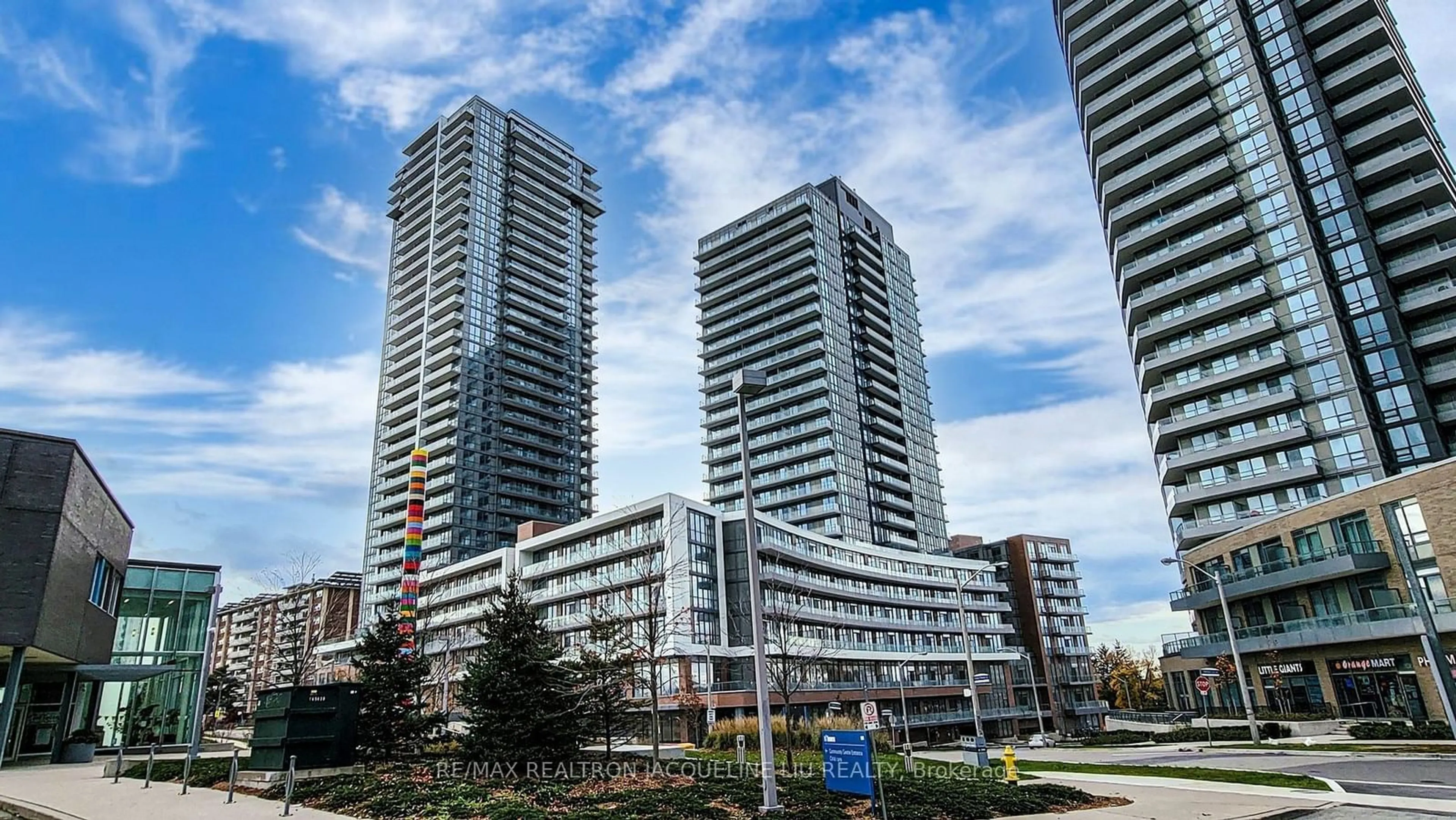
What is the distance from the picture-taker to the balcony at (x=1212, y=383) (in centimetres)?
6197

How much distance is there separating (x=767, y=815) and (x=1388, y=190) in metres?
73.0

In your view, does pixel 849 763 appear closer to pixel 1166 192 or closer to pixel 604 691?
pixel 604 691

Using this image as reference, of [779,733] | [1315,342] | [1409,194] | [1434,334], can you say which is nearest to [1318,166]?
[1409,194]

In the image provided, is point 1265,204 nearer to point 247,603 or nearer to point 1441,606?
point 1441,606

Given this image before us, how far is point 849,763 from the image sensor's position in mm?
16141

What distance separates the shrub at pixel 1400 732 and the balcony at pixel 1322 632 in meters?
4.93

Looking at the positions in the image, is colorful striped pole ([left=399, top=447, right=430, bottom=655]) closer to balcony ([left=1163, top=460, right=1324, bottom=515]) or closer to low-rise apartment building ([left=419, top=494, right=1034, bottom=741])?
low-rise apartment building ([left=419, top=494, right=1034, bottom=741])

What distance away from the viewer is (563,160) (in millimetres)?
141000

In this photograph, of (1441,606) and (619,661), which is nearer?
(619,661)

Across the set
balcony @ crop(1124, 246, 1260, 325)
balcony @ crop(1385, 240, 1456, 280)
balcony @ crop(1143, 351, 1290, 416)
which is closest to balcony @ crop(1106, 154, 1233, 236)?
balcony @ crop(1124, 246, 1260, 325)

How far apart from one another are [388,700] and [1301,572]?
4971cm

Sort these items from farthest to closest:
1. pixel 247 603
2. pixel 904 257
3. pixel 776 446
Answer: pixel 247 603 < pixel 904 257 < pixel 776 446

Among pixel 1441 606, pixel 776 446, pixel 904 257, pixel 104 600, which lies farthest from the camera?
pixel 904 257

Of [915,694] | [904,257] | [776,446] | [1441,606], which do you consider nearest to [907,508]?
[776,446]
